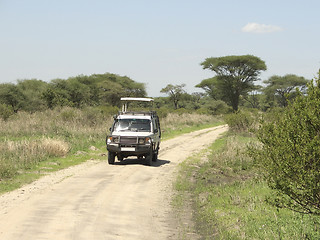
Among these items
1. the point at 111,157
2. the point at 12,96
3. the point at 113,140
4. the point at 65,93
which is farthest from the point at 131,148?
the point at 65,93

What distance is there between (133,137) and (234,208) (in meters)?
7.64

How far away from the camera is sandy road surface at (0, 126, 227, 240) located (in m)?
7.33

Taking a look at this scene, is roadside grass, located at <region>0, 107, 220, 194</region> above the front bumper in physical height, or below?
below

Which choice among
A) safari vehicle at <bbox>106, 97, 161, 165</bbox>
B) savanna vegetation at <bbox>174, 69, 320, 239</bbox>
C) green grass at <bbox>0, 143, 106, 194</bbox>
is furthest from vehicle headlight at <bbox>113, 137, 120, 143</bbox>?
savanna vegetation at <bbox>174, 69, 320, 239</bbox>

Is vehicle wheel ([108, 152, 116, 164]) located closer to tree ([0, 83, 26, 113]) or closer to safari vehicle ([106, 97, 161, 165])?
safari vehicle ([106, 97, 161, 165])

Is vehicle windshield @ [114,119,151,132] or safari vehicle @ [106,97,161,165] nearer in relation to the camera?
safari vehicle @ [106,97,161,165]

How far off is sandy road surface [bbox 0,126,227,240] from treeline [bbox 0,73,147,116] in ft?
74.4

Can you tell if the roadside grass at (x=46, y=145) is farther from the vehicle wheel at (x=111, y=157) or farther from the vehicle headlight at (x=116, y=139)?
the vehicle headlight at (x=116, y=139)

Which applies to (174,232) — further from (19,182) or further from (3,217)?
(19,182)

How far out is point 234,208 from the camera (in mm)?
9234

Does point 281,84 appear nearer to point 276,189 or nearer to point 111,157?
point 111,157

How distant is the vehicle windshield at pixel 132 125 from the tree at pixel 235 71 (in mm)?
50200

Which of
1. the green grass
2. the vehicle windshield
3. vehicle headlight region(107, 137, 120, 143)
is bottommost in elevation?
the green grass

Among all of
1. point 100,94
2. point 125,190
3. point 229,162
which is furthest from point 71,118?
point 100,94
